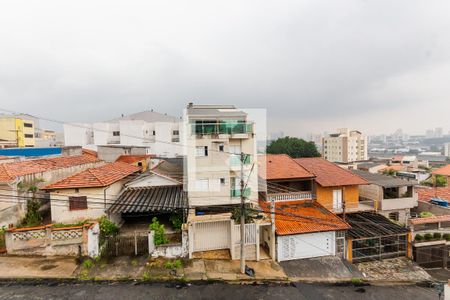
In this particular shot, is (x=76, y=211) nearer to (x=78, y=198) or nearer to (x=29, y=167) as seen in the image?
(x=78, y=198)

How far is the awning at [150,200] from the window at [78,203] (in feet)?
5.28

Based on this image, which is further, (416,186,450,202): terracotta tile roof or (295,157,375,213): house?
(416,186,450,202): terracotta tile roof

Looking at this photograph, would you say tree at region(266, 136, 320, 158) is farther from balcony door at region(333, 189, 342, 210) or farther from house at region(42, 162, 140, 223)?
house at region(42, 162, 140, 223)

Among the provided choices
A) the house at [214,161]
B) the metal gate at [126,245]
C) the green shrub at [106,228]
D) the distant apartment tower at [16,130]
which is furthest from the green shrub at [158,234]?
the distant apartment tower at [16,130]

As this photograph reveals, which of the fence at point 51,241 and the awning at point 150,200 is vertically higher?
the awning at point 150,200

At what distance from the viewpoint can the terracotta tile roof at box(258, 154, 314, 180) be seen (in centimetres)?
1734

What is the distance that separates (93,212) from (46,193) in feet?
12.3

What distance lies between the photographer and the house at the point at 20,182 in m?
13.4

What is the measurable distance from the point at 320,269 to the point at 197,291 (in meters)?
7.42

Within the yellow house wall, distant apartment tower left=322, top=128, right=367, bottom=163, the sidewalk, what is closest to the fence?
the sidewalk

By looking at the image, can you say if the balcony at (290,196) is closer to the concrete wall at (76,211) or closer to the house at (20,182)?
the concrete wall at (76,211)

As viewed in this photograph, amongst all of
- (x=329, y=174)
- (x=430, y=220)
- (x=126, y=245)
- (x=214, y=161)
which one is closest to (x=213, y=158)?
(x=214, y=161)

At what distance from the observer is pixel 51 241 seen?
39.1 ft

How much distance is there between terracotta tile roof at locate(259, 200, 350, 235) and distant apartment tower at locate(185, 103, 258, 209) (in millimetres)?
3085
